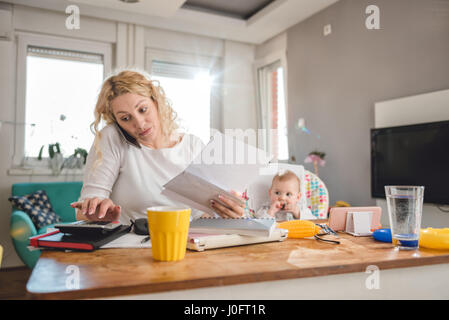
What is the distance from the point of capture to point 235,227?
851 millimetres

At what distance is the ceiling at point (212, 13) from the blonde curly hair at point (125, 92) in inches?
84.0

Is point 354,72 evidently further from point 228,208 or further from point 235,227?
point 235,227

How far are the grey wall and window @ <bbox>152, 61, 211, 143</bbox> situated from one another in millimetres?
1144

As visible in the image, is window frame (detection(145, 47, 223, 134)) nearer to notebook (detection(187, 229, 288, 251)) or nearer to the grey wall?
the grey wall

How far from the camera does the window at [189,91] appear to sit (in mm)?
4238

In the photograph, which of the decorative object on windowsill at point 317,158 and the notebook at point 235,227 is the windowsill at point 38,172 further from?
the notebook at point 235,227

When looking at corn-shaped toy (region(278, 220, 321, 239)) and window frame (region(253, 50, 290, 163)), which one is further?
window frame (region(253, 50, 290, 163))

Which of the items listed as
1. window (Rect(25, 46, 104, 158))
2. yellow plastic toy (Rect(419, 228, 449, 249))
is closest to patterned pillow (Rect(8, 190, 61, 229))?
window (Rect(25, 46, 104, 158))

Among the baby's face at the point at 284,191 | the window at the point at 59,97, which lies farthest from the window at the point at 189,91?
the baby's face at the point at 284,191

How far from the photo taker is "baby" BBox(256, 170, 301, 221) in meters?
1.97

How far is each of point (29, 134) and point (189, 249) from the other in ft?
11.1

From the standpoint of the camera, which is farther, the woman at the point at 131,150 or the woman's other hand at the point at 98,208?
the woman at the point at 131,150

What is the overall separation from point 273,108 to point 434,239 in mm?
3658

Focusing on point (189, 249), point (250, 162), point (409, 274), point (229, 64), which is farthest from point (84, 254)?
point (229, 64)
